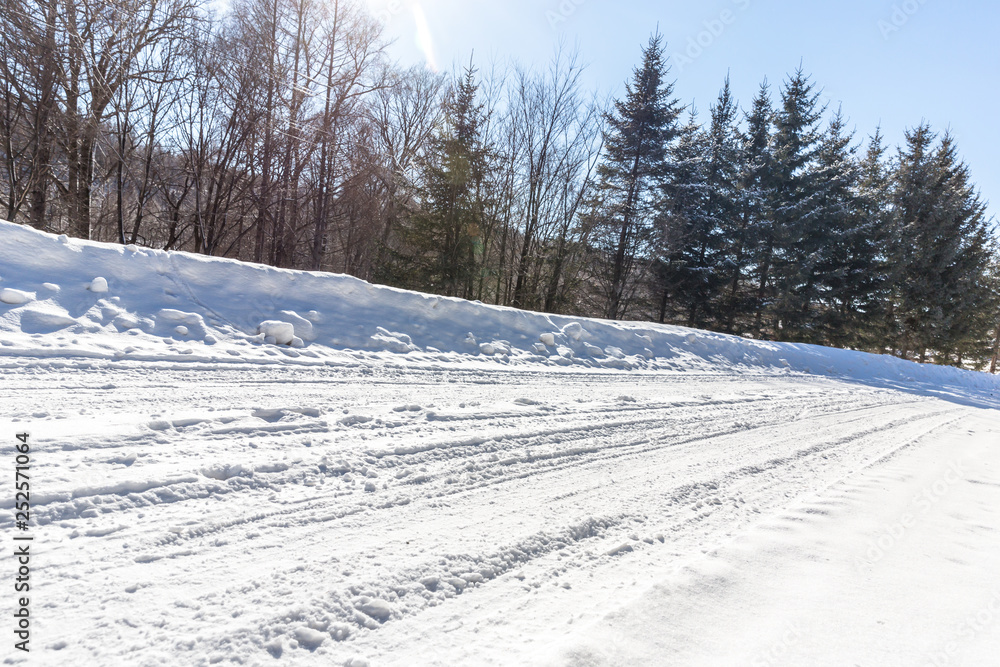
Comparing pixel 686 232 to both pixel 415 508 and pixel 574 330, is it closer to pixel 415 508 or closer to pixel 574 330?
pixel 574 330

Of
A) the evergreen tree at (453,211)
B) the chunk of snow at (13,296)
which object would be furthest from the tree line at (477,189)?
the chunk of snow at (13,296)

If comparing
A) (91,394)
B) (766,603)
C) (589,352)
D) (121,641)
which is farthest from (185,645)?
(589,352)

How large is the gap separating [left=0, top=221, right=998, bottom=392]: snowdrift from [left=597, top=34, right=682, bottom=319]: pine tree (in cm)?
1114

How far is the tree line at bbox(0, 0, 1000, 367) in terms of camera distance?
8.38m

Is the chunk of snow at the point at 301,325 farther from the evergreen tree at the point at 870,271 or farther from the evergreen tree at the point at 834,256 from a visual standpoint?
the evergreen tree at the point at 870,271

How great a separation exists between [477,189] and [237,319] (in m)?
13.5

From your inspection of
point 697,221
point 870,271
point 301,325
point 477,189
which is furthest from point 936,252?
point 301,325

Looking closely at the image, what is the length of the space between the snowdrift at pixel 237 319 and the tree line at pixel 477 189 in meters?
4.80

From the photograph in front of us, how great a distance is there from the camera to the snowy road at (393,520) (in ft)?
4.55

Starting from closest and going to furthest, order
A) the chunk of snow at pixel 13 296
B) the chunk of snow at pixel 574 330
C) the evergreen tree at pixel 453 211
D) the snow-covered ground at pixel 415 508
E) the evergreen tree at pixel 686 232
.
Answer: the snow-covered ground at pixel 415 508, the chunk of snow at pixel 13 296, the chunk of snow at pixel 574 330, the evergreen tree at pixel 453 211, the evergreen tree at pixel 686 232

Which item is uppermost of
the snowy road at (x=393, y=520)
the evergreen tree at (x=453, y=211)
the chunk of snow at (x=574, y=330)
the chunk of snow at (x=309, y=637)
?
the evergreen tree at (x=453, y=211)

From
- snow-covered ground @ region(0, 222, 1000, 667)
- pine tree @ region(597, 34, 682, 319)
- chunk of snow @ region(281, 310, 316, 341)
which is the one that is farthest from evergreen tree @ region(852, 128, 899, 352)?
chunk of snow @ region(281, 310, 316, 341)

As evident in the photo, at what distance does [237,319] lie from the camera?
478 cm

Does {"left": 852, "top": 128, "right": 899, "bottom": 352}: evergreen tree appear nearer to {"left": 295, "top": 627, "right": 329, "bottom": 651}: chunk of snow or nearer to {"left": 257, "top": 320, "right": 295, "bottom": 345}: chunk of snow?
{"left": 257, "top": 320, "right": 295, "bottom": 345}: chunk of snow
